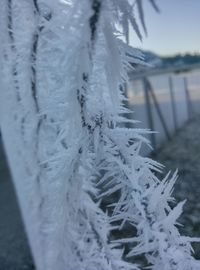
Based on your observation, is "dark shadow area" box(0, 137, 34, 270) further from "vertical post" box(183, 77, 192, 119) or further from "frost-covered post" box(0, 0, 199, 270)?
"vertical post" box(183, 77, 192, 119)

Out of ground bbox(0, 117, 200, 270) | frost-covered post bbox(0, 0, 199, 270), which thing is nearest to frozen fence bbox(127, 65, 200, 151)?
ground bbox(0, 117, 200, 270)

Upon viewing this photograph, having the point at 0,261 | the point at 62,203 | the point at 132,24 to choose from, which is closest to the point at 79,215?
the point at 62,203

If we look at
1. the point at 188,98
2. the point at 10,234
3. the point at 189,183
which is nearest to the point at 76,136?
the point at 189,183

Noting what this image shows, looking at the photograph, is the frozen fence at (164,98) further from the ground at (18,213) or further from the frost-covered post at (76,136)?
the frost-covered post at (76,136)

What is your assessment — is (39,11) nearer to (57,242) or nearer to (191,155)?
(57,242)

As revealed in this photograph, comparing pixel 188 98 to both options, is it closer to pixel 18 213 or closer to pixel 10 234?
pixel 18 213

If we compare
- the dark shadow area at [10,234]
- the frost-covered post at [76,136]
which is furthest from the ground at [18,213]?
the frost-covered post at [76,136]
